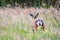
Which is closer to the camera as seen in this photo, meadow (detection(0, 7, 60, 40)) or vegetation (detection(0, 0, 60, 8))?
meadow (detection(0, 7, 60, 40))

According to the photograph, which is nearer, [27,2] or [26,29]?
[26,29]

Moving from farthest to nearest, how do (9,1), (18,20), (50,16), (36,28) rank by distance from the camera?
(9,1)
(50,16)
(18,20)
(36,28)

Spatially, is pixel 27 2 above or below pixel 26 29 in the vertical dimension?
below

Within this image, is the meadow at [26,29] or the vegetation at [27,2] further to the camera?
the vegetation at [27,2]

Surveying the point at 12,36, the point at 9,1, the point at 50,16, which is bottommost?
the point at 9,1

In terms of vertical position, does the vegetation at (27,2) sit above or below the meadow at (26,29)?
below

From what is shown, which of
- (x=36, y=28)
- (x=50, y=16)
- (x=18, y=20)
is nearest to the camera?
(x=36, y=28)

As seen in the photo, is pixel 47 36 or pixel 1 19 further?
pixel 1 19

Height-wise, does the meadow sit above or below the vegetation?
above

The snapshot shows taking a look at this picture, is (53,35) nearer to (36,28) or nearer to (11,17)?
(36,28)

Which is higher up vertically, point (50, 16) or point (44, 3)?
point (50, 16)

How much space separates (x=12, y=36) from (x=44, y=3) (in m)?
14.1

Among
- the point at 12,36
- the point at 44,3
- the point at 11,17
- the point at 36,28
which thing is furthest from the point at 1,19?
the point at 44,3

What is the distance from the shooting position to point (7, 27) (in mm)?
9602
